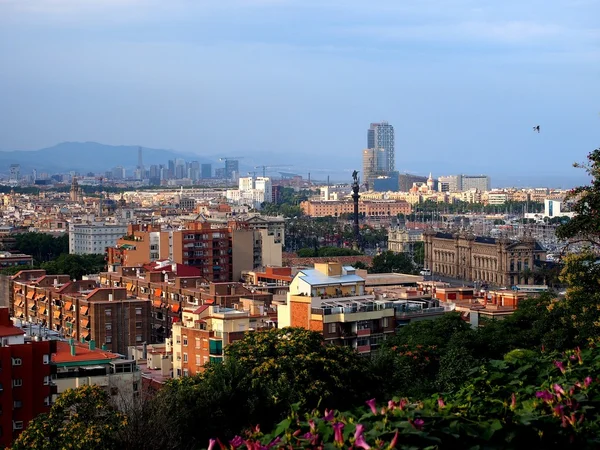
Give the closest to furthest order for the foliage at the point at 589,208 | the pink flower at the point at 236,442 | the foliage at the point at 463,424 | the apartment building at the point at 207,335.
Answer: the foliage at the point at 463,424
the pink flower at the point at 236,442
the foliage at the point at 589,208
the apartment building at the point at 207,335

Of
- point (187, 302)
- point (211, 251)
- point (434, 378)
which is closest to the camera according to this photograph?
point (434, 378)

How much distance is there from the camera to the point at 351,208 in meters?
163

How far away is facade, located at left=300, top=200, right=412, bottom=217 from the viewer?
16200 cm

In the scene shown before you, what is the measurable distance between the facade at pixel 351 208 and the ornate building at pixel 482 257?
72.4m

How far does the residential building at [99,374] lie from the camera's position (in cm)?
2197

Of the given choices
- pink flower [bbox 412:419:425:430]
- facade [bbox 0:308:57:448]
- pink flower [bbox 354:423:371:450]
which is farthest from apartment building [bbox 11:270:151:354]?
pink flower [bbox 354:423:371:450]

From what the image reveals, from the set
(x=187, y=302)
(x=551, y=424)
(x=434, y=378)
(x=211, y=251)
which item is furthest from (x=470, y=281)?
(x=551, y=424)

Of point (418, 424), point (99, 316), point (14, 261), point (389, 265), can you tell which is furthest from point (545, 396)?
point (389, 265)

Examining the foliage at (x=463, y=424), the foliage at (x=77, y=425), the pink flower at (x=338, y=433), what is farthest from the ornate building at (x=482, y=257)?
the pink flower at (x=338, y=433)

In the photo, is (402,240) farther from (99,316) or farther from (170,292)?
(99,316)

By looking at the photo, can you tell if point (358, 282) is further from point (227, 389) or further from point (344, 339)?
point (227, 389)

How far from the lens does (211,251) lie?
5544 centimetres

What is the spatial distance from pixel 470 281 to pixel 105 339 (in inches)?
1841

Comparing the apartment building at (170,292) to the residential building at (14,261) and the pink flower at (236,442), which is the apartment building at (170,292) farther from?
the pink flower at (236,442)
